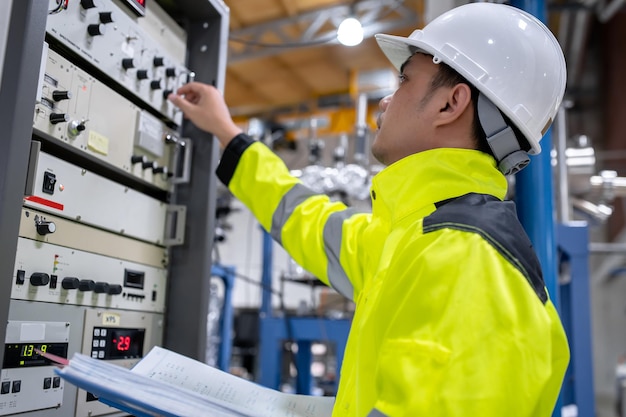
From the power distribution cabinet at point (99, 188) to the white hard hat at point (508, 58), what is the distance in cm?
66

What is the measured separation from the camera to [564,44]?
543cm

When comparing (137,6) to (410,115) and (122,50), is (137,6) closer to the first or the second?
(122,50)

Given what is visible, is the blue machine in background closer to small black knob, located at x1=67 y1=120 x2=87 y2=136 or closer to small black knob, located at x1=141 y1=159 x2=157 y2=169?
small black knob, located at x1=141 y1=159 x2=157 y2=169

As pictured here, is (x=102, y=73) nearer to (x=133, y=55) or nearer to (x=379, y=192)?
(x=133, y=55)

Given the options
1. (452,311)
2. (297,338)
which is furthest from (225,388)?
(297,338)

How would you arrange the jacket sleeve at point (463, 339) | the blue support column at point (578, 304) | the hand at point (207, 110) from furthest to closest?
the blue support column at point (578, 304) < the hand at point (207, 110) < the jacket sleeve at point (463, 339)

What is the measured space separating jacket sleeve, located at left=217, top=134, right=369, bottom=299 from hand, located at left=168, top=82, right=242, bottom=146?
0.04 meters

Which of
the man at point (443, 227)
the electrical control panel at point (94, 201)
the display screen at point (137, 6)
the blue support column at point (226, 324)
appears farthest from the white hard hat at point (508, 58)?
the blue support column at point (226, 324)

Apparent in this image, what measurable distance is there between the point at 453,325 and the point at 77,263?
78cm

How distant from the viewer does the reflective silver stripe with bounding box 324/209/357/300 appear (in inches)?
54.8

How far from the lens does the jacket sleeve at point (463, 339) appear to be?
65 cm

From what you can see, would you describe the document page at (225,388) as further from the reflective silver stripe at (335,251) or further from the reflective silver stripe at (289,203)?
the reflective silver stripe at (289,203)

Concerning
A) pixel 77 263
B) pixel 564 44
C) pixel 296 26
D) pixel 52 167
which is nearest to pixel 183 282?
pixel 77 263

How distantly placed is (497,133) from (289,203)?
0.62 m
